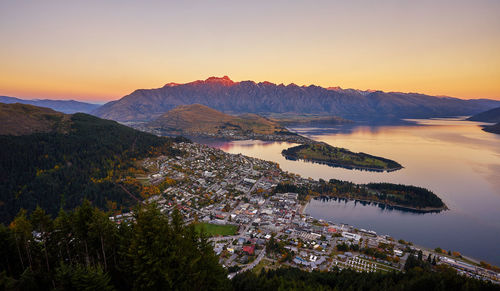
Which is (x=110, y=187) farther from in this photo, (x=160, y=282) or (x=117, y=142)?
(x=160, y=282)

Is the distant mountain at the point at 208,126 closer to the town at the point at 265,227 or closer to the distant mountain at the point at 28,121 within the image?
the distant mountain at the point at 28,121

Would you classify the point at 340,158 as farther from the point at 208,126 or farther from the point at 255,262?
the point at 208,126

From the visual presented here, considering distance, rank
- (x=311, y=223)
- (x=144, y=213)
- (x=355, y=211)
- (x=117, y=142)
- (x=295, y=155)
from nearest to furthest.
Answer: (x=144, y=213) < (x=311, y=223) < (x=355, y=211) < (x=117, y=142) < (x=295, y=155)

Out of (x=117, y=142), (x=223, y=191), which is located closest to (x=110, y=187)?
(x=223, y=191)

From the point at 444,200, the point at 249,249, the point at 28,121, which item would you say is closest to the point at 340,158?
the point at 444,200

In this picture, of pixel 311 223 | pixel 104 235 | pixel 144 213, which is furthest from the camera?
pixel 311 223

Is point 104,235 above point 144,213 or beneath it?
beneath
